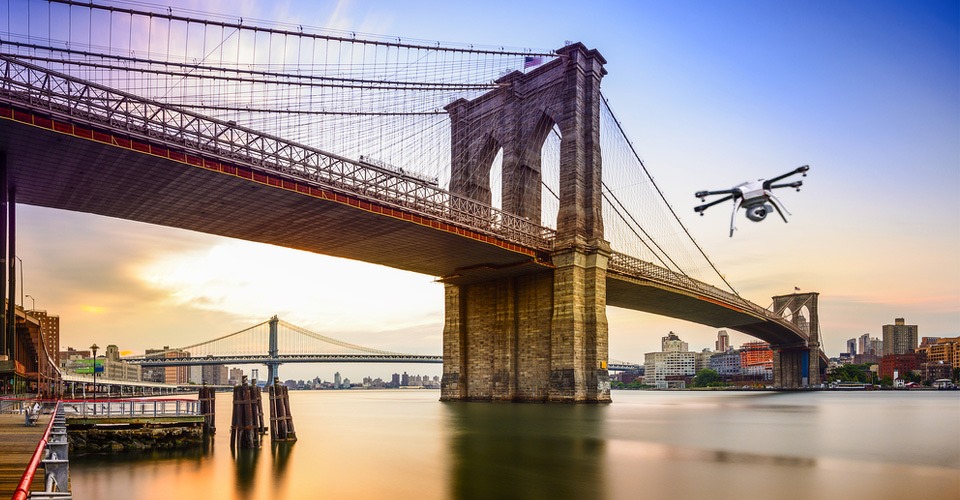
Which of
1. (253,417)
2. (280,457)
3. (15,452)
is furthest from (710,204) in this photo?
(253,417)

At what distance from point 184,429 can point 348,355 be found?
351 feet

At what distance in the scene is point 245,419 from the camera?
85.4 ft

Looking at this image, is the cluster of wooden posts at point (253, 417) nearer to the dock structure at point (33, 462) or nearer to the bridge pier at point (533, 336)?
the dock structure at point (33, 462)

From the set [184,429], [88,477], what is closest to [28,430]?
[88,477]

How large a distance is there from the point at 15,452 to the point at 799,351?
444 ft

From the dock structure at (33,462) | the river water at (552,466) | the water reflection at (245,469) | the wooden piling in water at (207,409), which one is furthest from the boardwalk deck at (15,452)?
the wooden piling in water at (207,409)

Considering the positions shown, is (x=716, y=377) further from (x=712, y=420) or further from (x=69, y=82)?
(x=69, y=82)

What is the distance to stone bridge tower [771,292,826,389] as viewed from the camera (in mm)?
125438

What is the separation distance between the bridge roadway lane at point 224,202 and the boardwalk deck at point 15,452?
15.5 meters

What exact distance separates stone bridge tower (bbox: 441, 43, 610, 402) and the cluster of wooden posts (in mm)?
26374

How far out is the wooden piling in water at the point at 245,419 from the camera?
2575 centimetres

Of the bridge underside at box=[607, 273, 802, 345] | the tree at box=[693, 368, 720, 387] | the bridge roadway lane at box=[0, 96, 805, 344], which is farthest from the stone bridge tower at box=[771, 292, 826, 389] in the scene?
the bridge roadway lane at box=[0, 96, 805, 344]

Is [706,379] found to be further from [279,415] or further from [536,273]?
[279,415]

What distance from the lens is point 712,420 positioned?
42.6 m
